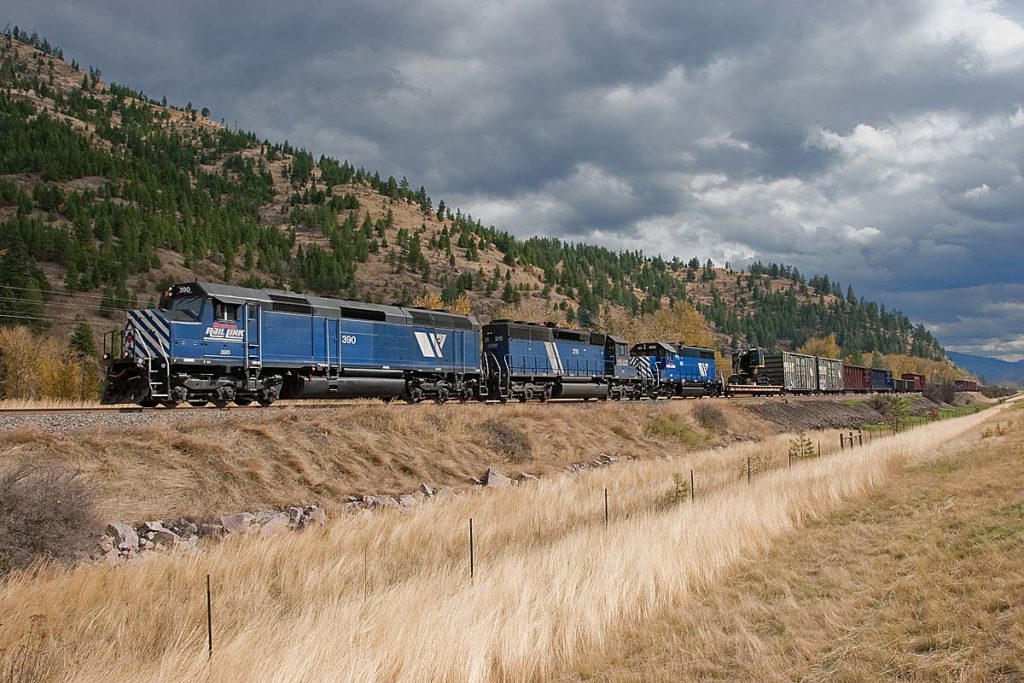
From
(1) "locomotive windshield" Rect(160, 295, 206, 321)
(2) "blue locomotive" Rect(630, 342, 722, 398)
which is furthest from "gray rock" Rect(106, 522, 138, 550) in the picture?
(2) "blue locomotive" Rect(630, 342, 722, 398)

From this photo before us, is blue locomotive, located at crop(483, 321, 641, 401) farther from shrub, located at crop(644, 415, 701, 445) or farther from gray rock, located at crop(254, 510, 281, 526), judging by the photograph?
gray rock, located at crop(254, 510, 281, 526)

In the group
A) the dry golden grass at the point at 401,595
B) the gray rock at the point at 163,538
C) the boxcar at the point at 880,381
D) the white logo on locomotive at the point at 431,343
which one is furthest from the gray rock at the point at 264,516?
the boxcar at the point at 880,381

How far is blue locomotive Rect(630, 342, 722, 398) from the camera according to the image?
48719 mm

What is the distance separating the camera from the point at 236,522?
546 inches

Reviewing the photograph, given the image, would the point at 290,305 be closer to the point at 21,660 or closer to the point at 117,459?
the point at 117,459

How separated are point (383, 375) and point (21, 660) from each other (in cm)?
1994

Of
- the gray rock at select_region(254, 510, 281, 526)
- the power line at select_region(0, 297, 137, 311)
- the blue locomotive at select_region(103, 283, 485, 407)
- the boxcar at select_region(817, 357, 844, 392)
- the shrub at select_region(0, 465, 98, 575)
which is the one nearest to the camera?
the shrub at select_region(0, 465, 98, 575)

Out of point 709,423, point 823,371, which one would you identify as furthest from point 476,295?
point 709,423

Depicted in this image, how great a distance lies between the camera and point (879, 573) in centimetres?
1049

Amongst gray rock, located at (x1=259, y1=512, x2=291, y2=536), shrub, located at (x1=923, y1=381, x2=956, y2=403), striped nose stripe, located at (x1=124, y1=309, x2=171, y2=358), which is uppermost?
striped nose stripe, located at (x1=124, y1=309, x2=171, y2=358)

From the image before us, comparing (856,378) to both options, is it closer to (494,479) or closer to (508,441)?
(508,441)

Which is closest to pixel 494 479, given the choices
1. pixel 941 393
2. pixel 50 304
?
pixel 50 304

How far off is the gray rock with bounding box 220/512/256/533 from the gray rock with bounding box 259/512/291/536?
30 cm

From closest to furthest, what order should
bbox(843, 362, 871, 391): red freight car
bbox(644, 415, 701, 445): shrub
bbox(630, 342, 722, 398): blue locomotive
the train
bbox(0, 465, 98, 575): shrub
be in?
bbox(0, 465, 98, 575): shrub → the train → bbox(644, 415, 701, 445): shrub → bbox(630, 342, 722, 398): blue locomotive → bbox(843, 362, 871, 391): red freight car
